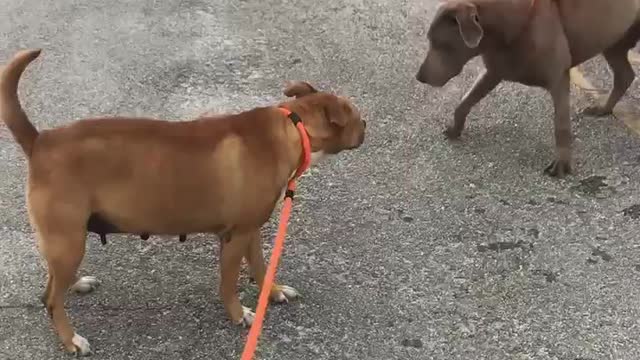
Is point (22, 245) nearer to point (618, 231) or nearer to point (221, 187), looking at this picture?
point (221, 187)

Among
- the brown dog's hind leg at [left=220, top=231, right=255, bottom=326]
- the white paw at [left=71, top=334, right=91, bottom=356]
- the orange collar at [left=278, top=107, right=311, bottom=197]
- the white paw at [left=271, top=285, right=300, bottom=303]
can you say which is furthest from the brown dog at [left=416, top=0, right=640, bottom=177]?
the white paw at [left=71, top=334, right=91, bottom=356]

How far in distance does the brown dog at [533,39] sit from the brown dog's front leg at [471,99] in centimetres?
5

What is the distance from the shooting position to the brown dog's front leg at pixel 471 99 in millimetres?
4906

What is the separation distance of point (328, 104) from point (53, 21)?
3911mm

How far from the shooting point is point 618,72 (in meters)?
5.15

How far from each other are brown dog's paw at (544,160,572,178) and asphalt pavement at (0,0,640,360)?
7 centimetres

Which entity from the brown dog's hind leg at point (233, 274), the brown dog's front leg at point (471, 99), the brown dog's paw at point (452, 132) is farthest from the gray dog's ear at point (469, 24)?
the brown dog's hind leg at point (233, 274)

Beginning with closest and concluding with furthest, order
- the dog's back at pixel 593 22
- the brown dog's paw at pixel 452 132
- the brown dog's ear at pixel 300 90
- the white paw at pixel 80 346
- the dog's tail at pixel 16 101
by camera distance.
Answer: the dog's tail at pixel 16 101 < the white paw at pixel 80 346 < the brown dog's ear at pixel 300 90 < the dog's back at pixel 593 22 < the brown dog's paw at pixel 452 132

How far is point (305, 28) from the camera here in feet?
21.5

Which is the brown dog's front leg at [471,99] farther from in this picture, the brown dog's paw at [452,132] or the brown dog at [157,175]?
the brown dog at [157,175]

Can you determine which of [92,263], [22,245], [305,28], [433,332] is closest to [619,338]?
[433,332]

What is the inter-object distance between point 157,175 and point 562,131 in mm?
2399

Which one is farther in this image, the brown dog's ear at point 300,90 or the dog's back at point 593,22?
the dog's back at point 593,22

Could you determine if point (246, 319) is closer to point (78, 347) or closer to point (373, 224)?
point (78, 347)
